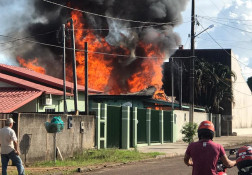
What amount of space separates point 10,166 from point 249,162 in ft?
36.0

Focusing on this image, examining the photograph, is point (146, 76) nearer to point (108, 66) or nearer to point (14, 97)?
point (108, 66)

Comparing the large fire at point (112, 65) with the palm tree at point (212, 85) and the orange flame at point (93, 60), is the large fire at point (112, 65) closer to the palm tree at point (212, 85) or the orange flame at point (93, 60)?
the orange flame at point (93, 60)

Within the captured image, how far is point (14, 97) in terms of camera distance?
2766 centimetres

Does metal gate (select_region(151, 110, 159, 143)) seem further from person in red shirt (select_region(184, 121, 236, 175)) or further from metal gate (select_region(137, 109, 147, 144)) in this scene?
person in red shirt (select_region(184, 121, 236, 175))

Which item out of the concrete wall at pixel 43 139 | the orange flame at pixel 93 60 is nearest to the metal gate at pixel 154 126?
the concrete wall at pixel 43 139

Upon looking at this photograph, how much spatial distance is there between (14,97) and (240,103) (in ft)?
125

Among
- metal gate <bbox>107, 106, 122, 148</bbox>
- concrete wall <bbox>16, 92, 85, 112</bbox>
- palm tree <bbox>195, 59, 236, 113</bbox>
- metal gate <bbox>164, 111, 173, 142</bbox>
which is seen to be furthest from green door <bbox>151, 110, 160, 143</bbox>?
palm tree <bbox>195, 59, 236, 113</bbox>

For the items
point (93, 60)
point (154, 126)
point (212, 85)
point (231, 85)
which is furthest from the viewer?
point (231, 85)

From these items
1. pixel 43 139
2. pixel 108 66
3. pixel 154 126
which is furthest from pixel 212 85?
pixel 43 139

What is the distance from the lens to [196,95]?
51219mm

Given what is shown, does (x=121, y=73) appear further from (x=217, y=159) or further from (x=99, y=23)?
(x=217, y=159)

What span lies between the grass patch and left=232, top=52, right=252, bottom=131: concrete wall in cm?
3363

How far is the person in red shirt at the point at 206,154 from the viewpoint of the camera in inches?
232

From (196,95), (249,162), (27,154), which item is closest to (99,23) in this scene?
(196,95)
